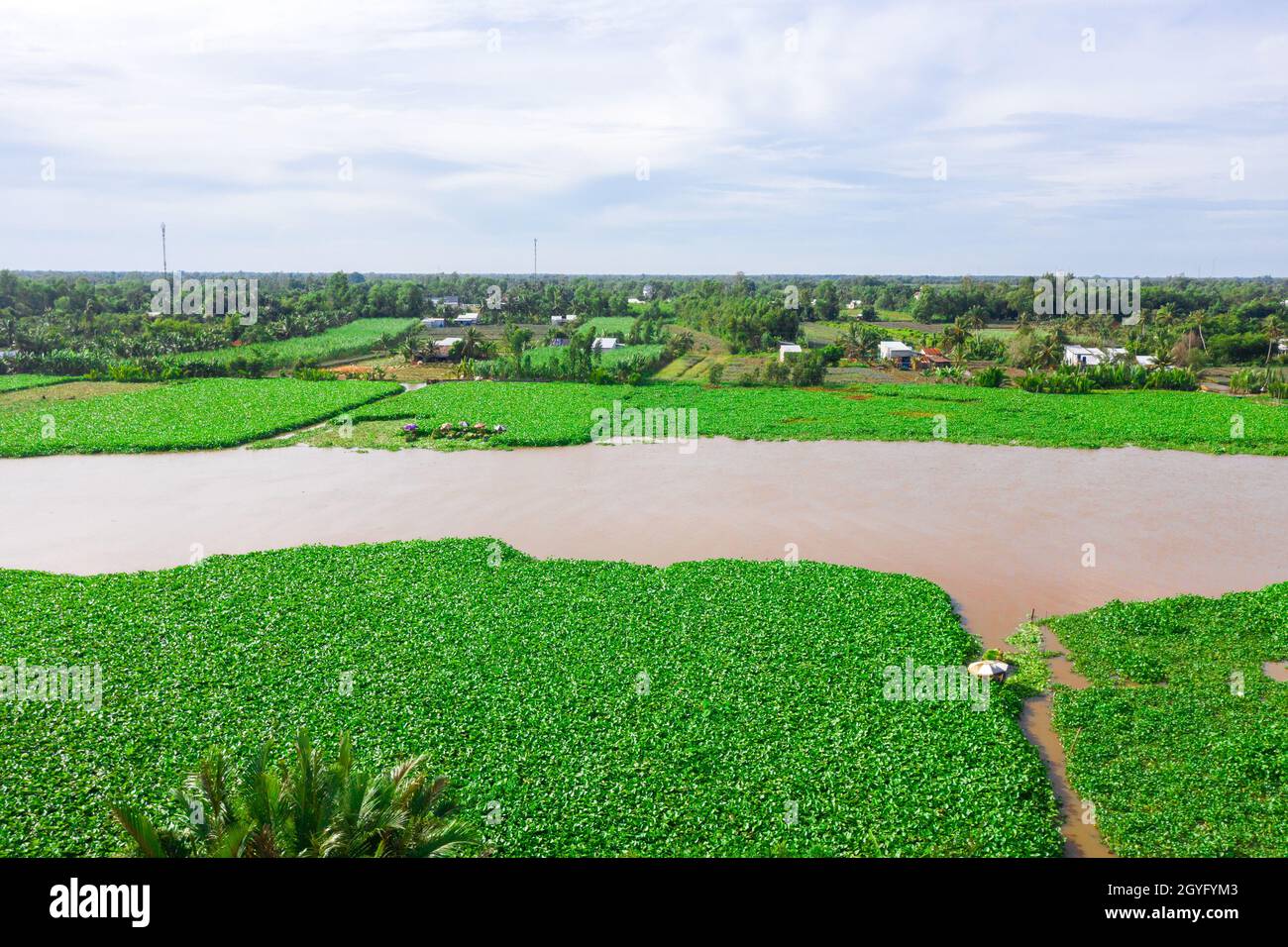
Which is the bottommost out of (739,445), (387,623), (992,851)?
(992,851)

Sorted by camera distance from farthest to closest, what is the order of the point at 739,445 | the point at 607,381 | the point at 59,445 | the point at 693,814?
the point at 607,381
the point at 739,445
the point at 59,445
the point at 693,814

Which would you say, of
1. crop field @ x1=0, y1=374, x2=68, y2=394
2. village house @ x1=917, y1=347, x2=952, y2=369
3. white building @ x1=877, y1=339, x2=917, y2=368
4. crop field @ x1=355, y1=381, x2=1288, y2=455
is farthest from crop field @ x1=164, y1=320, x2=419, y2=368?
village house @ x1=917, y1=347, x2=952, y2=369

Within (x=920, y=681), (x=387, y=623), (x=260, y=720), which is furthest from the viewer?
(x=387, y=623)

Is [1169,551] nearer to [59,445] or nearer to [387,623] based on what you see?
[387,623]

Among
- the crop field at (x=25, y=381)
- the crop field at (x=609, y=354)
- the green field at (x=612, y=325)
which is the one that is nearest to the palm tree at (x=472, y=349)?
the crop field at (x=609, y=354)

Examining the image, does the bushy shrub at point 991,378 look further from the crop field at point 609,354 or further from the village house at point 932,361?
the crop field at point 609,354
